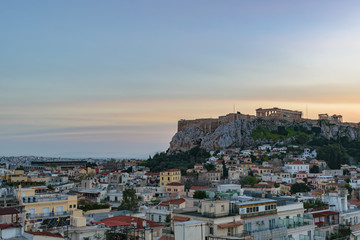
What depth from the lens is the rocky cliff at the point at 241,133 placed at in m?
135

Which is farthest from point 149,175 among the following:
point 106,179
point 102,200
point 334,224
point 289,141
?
point 334,224

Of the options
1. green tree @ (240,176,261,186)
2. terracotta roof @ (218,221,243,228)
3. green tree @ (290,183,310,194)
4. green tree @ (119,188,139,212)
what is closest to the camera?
terracotta roof @ (218,221,243,228)

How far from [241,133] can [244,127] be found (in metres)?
2.41

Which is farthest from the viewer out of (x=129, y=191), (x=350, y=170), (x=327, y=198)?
(x=350, y=170)

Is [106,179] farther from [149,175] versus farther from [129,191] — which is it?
[129,191]

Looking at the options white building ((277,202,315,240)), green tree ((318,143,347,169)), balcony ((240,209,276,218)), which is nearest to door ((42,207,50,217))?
balcony ((240,209,276,218))

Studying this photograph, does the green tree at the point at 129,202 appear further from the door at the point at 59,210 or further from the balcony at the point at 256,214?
the balcony at the point at 256,214

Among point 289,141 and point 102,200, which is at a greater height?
point 289,141

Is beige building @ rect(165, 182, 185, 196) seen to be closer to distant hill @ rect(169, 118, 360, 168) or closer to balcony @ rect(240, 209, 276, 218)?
balcony @ rect(240, 209, 276, 218)

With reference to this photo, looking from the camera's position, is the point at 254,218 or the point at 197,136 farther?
the point at 197,136

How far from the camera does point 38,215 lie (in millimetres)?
34438

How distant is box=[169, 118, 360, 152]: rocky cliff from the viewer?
135 metres

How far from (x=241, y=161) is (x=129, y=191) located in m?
60.6

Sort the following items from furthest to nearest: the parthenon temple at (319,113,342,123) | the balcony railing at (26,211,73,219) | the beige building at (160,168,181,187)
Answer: the parthenon temple at (319,113,342,123), the beige building at (160,168,181,187), the balcony railing at (26,211,73,219)
